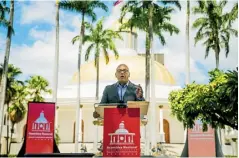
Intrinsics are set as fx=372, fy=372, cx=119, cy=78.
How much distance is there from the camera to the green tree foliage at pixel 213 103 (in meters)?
16.2

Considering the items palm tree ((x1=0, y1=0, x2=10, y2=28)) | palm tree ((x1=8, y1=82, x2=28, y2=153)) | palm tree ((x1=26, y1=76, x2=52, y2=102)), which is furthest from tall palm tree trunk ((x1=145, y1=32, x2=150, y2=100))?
palm tree ((x1=8, y1=82, x2=28, y2=153))

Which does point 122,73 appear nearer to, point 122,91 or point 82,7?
point 122,91

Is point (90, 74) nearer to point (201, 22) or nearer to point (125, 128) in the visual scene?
point (201, 22)

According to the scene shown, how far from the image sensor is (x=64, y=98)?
4219 centimetres

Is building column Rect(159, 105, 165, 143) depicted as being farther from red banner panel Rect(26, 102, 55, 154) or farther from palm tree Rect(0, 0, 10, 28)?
red banner panel Rect(26, 102, 55, 154)

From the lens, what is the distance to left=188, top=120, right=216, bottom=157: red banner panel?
626 inches

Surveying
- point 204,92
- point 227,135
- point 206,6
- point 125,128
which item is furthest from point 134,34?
point 125,128

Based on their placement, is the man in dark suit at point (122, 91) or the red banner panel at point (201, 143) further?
the red banner panel at point (201, 143)

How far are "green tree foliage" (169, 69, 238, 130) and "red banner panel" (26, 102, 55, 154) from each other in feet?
23.6

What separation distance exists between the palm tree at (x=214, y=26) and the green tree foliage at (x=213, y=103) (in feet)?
38.0

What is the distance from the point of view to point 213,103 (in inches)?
700

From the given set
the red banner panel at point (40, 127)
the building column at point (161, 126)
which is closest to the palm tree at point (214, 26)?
the building column at point (161, 126)

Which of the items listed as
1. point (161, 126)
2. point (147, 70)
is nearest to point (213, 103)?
point (147, 70)

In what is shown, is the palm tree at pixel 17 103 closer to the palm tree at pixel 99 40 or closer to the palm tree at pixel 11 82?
the palm tree at pixel 11 82
